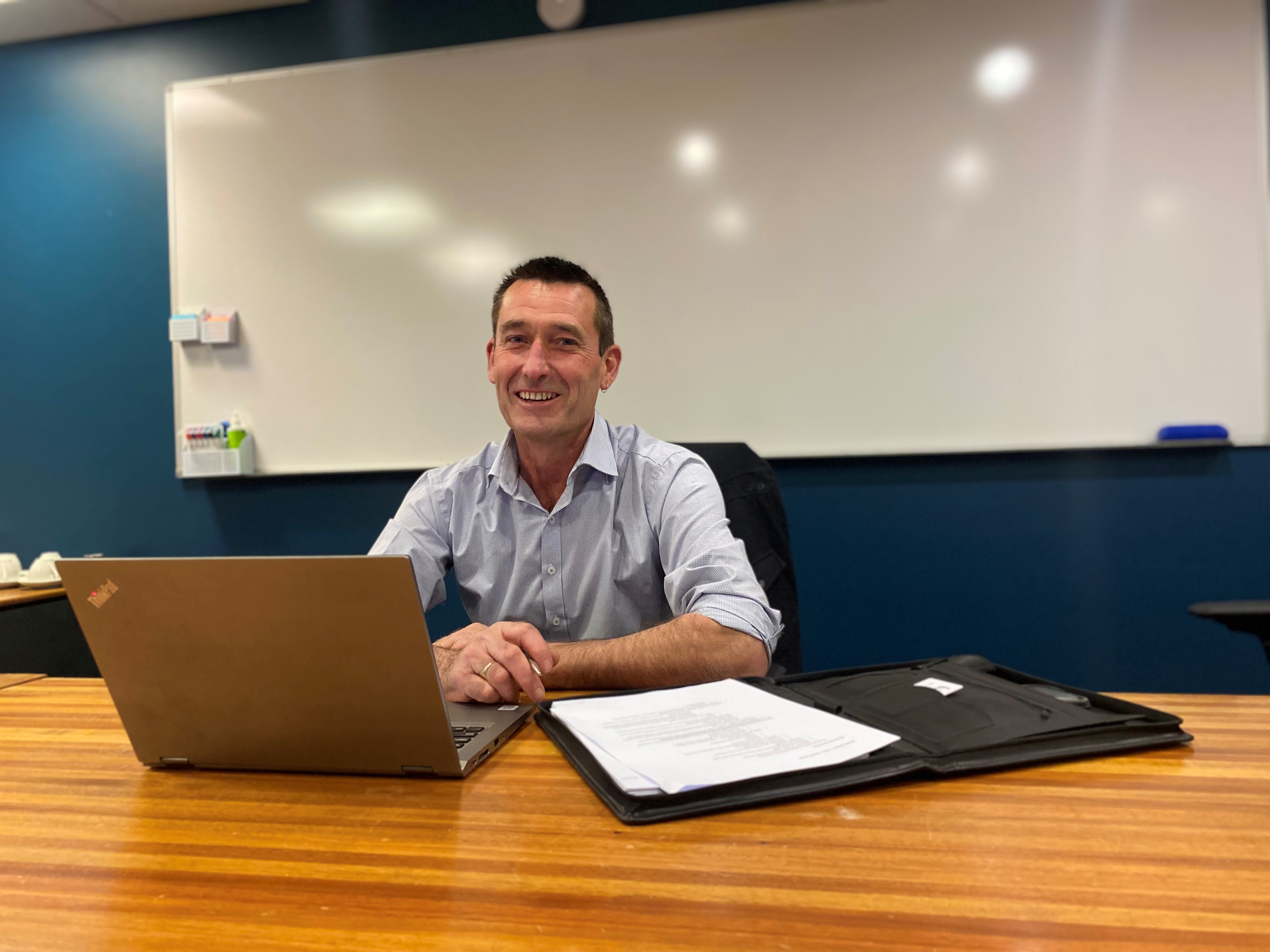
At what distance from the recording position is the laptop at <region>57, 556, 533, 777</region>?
0.69 m

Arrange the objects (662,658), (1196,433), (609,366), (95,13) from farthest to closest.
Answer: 1. (95,13)
2. (1196,433)
3. (609,366)
4. (662,658)

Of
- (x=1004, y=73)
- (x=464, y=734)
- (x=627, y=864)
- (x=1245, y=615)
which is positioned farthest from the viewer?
(x=1004, y=73)

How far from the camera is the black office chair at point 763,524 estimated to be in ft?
5.09

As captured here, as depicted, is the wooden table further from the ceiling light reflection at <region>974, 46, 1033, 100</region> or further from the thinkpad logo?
the ceiling light reflection at <region>974, 46, 1033, 100</region>

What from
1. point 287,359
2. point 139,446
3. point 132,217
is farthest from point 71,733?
point 132,217

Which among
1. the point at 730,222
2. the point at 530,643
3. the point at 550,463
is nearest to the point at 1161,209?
the point at 730,222

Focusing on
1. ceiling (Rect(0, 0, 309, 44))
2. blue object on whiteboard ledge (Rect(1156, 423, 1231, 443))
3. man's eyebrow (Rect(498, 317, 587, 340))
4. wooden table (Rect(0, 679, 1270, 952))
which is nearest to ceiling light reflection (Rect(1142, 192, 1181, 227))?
blue object on whiteboard ledge (Rect(1156, 423, 1231, 443))

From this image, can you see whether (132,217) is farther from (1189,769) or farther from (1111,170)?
(1189,769)

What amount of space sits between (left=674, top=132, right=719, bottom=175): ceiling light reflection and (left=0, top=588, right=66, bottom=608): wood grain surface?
2139mm

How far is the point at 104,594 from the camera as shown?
0.74 m

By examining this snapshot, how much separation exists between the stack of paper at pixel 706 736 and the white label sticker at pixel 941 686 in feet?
0.44

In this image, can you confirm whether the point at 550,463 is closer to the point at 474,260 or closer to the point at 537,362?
the point at 537,362

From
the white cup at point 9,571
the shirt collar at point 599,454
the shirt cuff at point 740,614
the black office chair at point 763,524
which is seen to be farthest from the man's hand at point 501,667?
the white cup at point 9,571

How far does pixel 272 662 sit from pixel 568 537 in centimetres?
81
